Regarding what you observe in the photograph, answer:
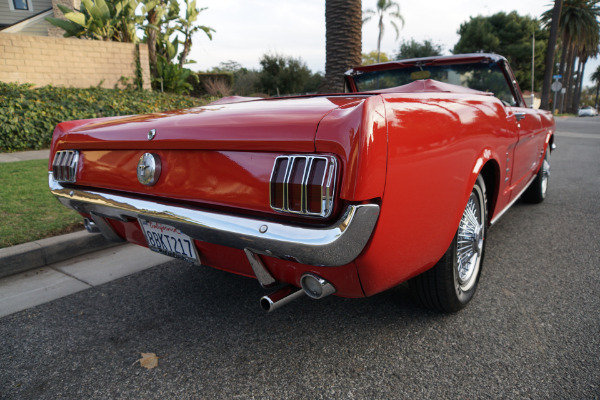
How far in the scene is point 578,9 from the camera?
38.0m

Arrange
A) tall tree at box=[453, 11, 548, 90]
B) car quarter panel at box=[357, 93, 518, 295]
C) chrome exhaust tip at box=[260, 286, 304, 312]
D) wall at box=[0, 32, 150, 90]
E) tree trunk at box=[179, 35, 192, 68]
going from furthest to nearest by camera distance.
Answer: tall tree at box=[453, 11, 548, 90], tree trunk at box=[179, 35, 192, 68], wall at box=[0, 32, 150, 90], chrome exhaust tip at box=[260, 286, 304, 312], car quarter panel at box=[357, 93, 518, 295]

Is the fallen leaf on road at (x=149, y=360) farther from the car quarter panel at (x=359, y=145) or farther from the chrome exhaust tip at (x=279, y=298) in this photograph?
the car quarter panel at (x=359, y=145)

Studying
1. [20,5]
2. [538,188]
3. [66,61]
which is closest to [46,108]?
[66,61]

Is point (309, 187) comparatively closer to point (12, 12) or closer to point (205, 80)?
point (205, 80)

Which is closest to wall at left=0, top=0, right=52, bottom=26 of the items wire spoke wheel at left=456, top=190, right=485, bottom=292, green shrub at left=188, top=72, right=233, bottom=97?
green shrub at left=188, top=72, right=233, bottom=97

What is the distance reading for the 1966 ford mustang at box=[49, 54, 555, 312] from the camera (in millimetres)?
1486

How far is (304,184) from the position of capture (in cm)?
150

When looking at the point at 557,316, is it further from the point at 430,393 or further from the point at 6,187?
the point at 6,187

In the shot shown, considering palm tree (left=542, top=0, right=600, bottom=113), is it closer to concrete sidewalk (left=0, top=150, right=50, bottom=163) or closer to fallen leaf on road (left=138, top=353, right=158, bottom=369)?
concrete sidewalk (left=0, top=150, right=50, bottom=163)

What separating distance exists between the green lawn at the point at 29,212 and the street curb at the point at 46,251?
16 cm

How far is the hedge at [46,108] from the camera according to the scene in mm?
7859

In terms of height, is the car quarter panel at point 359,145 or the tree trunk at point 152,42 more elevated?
the tree trunk at point 152,42

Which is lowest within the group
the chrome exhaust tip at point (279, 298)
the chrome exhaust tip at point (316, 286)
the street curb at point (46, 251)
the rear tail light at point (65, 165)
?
the street curb at point (46, 251)

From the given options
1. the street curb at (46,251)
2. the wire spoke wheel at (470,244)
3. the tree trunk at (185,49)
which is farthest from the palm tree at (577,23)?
the street curb at (46,251)
